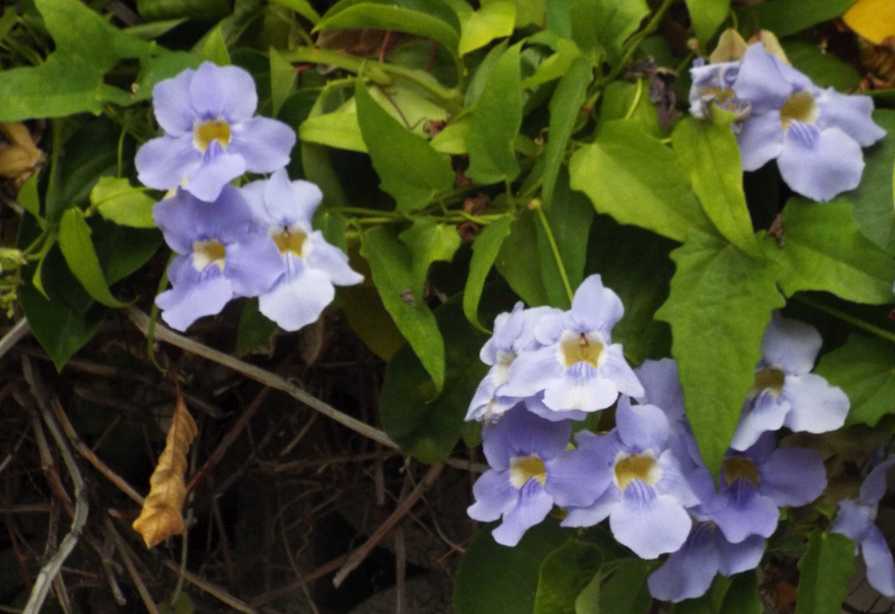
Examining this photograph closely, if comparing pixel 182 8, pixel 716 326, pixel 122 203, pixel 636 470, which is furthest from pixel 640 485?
pixel 182 8

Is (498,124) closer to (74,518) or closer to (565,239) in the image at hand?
(565,239)

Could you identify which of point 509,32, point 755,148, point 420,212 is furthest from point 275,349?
point 755,148

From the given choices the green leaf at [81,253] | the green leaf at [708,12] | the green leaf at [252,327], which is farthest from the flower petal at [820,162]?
the green leaf at [81,253]

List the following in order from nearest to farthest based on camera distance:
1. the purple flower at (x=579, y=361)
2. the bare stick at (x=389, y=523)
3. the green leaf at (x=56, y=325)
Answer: the purple flower at (x=579, y=361)
the green leaf at (x=56, y=325)
the bare stick at (x=389, y=523)

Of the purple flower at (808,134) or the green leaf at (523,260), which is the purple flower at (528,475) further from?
the purple flower at (808,134)

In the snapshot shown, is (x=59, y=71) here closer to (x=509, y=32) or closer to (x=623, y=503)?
(x=509, y=32)

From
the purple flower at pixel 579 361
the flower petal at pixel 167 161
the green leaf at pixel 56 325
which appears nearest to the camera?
the purple flower at pixel 579 361
